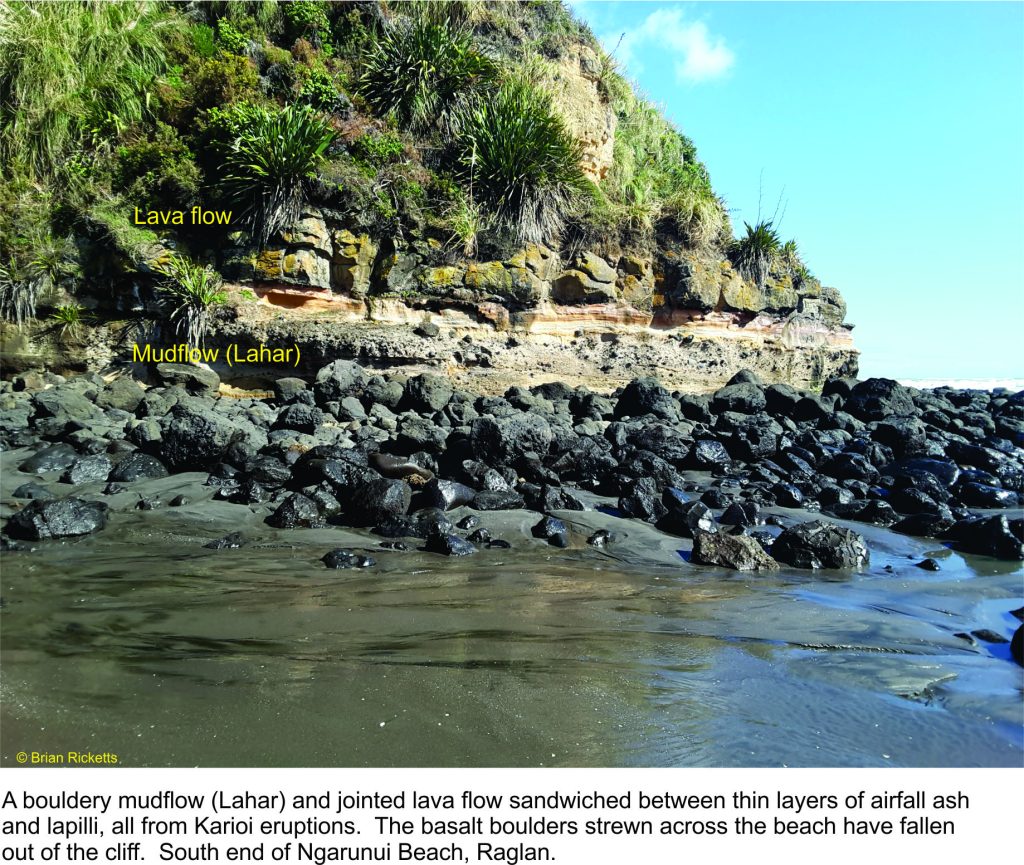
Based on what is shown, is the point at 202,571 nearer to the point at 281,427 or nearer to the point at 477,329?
the point at 281,427

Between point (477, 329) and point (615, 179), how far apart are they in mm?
5719

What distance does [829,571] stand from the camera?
5.93 m

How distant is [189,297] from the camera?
11.8 m

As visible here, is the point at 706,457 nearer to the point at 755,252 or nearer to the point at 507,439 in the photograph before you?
the point at 507,439

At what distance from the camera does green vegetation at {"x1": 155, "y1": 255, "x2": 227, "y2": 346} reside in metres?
11.8

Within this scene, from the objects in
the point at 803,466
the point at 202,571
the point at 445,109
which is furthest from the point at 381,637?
the point at 445,109

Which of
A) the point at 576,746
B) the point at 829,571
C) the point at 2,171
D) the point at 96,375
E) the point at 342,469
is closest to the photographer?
the point at 576,746

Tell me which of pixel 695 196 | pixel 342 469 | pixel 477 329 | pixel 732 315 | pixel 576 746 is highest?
pixel 695 196

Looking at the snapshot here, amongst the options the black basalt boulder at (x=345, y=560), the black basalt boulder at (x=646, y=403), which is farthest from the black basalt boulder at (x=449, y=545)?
the black basalt boulder at (x=646, y=403)

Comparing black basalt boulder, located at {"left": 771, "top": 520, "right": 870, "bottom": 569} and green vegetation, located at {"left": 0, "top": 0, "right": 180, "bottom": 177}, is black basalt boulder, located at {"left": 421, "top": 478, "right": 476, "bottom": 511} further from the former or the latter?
green vegetation, located at {"left": 0, "top": 0, "right": 180, "bottom": 177}

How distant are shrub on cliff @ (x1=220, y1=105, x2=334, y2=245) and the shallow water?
7534 mm

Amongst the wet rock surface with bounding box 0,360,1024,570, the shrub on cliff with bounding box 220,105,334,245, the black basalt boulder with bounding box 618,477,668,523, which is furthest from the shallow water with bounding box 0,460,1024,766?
the shrub on cliff with bounding box 220,105,334,245

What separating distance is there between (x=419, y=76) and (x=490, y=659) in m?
13.0

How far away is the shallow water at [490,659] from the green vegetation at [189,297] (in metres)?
6.42
